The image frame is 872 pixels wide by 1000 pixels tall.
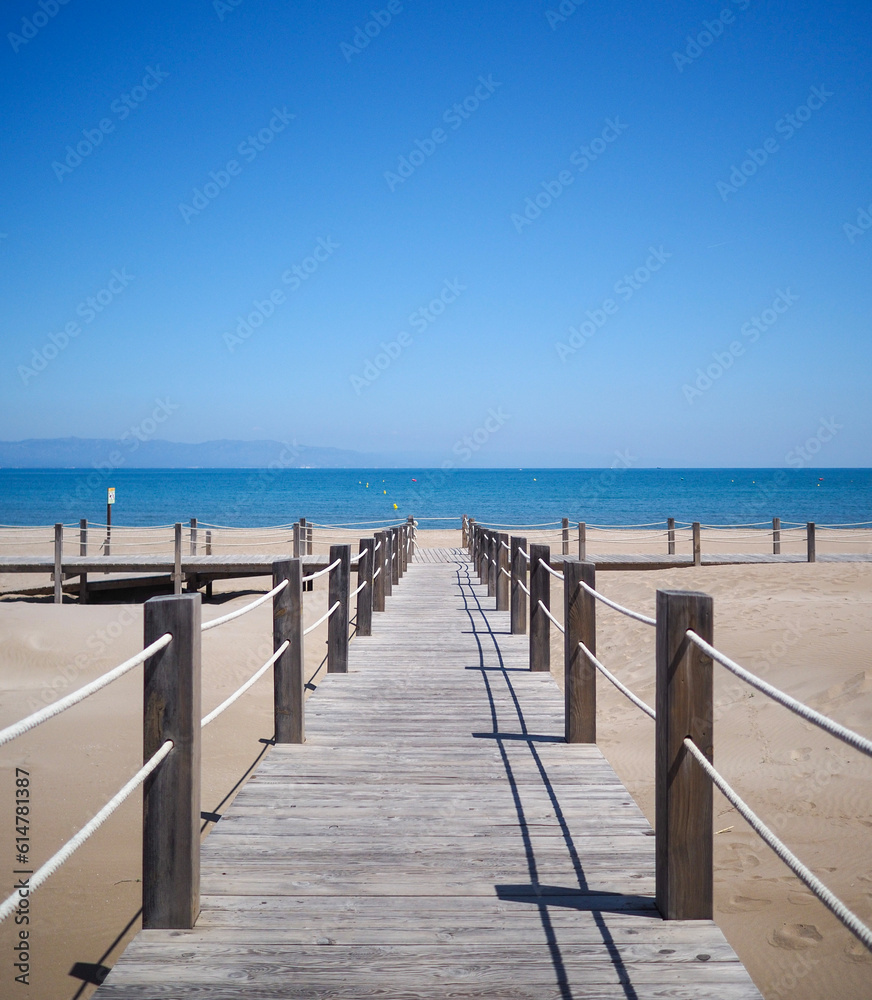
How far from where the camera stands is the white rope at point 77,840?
5.98ft

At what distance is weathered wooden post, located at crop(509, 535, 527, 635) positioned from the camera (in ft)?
27.9

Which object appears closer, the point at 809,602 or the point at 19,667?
the point at 19,667

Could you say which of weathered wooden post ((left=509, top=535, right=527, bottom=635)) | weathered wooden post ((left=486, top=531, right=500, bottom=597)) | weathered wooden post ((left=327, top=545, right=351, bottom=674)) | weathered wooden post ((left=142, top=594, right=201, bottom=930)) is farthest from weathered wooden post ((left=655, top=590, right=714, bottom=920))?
weathered wooden post ((left=486, top=531, right=500, bottom=597))

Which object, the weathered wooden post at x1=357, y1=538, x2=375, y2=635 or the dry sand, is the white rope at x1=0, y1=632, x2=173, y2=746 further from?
the weathered wooden post at x1=357, y1=538, x2=375, y2=635

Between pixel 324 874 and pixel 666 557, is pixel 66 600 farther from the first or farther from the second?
pixel 324 874

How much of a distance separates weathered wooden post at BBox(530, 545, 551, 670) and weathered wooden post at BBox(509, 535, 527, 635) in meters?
1.37

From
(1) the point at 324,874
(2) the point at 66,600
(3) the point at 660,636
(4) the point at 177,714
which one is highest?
(3) the point at 660,636

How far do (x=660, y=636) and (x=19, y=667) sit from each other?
9892 millimetres

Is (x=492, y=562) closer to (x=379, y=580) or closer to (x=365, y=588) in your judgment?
(x=379, y=580)

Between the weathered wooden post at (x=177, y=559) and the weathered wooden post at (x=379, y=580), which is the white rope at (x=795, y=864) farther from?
the weathered wooden post at (x=177, y=559)

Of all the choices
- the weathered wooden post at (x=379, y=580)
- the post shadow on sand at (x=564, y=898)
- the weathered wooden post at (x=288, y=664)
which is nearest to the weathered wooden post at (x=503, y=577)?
the weathered wooden post at (x=379, y=580)

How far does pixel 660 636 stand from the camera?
297 centimetres

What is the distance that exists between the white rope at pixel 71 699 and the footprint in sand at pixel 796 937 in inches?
134

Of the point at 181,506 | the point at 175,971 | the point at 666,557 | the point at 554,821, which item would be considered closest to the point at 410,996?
the point at 175,971
